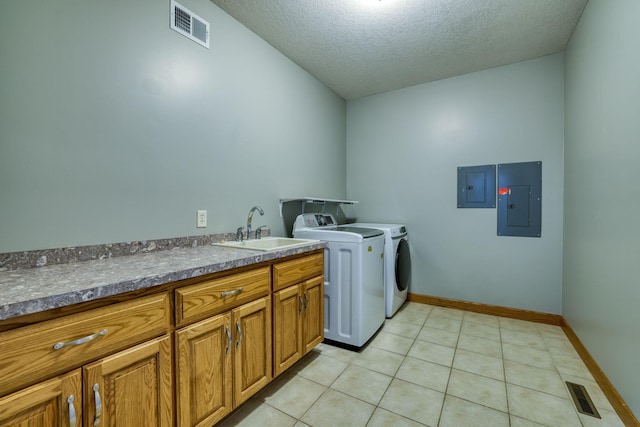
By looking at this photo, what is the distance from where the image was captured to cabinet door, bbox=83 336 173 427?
35.7 inches

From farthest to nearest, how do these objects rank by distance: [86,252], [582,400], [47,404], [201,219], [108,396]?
1. [201,219]
2. [582,400]
3. [86,252]
4. [108,396]
5. [47,404]

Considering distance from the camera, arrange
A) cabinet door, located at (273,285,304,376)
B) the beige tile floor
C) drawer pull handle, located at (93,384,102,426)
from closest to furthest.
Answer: drawer pull handle, located at (93,384,102,426) → the beige tile floor → cabinet door, located at (273,285,304,376)

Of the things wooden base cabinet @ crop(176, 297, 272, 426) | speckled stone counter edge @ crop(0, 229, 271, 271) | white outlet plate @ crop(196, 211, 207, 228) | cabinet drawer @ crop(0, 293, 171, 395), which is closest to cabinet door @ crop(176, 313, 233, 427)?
wooden base cabinet @ crop(176, 297, 272, 426)

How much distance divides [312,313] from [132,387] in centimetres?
117

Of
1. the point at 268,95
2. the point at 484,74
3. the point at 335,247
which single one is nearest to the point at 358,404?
the point at 335,247

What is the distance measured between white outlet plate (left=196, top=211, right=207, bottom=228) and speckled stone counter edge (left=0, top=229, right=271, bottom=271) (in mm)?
77

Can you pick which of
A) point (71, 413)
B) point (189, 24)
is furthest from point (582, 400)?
Answer: point (189, 24)

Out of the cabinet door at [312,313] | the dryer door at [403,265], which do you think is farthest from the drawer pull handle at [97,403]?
the dryer door at [403,265]

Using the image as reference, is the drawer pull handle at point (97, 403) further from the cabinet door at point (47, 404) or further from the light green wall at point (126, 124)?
the light green wall at point (126, 124)

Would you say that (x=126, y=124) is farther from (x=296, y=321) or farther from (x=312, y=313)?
(x=312, y=313)

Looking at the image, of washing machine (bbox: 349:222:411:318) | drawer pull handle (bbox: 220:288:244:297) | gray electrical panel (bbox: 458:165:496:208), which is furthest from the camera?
gray electrical panel (bbox: 458:165:496:208)

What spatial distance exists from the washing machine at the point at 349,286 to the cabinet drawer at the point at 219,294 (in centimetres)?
79

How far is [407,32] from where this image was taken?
228 cm

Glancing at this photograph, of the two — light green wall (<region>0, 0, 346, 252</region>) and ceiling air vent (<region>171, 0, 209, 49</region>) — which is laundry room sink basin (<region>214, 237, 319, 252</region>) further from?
ceiling air vent (<region>171, 0, 209, 49</region>)
